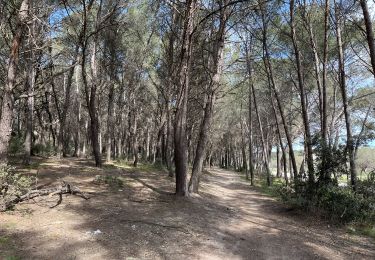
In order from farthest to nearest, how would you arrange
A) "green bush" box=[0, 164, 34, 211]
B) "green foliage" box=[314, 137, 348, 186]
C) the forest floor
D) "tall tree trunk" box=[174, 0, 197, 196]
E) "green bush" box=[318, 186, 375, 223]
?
"tall tree trunk" box=[174, 0, 197, 196] < "green foliage" box=[314, 137, 348, 186] < "green bush" box=[318, 186, 375, 223] < "green bush" box=[0, 164, 34, 211] < the forest floor

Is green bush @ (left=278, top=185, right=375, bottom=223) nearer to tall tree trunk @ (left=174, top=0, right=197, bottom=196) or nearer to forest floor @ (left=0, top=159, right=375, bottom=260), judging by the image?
forest floor @ (left=0, top=159, right=375, bottom=260)

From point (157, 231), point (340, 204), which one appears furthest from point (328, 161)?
point (157, 231)

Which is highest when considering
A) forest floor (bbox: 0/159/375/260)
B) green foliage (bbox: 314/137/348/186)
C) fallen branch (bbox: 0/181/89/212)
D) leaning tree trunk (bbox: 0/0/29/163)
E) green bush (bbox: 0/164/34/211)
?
leaning tree trunk (bbox: 0/0/29/163)

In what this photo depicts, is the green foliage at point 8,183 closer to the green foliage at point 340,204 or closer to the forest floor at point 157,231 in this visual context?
the forest floor at point 157,231

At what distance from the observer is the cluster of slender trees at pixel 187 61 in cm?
1152

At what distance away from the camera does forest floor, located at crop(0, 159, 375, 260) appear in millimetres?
6457

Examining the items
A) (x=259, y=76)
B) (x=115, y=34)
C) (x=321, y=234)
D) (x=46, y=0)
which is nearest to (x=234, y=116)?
(x=259, y=76)

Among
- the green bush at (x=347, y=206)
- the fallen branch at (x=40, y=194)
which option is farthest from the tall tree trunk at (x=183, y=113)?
the green bush at (x=347, y=206)

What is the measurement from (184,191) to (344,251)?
5183 millimetres

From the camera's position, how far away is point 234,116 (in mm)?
43875

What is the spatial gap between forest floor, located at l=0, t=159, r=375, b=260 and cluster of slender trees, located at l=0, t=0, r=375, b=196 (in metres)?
1.57

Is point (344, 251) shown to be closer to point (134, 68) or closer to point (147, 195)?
point (147, 195)

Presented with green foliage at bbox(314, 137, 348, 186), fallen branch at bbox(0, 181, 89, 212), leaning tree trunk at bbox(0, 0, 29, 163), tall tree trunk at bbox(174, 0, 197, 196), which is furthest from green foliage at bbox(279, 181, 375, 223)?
leaning tree trunk at bbox(0, 0, 29, 163)

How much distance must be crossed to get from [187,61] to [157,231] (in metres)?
5.81
